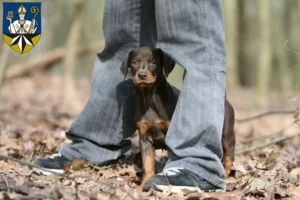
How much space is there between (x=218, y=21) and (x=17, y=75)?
1505 centimetres

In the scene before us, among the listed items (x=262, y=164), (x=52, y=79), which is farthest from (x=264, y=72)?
(x=262, y=164)

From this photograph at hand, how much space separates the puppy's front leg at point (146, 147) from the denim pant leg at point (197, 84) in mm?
478

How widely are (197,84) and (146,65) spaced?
60 centimetres

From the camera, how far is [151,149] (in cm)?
414

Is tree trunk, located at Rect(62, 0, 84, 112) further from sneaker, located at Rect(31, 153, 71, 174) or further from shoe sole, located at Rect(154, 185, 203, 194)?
shoe sole, located at Rect(154, 185, 203, 194)

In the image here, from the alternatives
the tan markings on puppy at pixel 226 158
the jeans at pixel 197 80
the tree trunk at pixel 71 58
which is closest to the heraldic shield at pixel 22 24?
the jeans at pixel 197 80

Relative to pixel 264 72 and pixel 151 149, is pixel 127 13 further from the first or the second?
pixel 264 72

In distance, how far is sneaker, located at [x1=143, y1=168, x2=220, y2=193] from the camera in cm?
333

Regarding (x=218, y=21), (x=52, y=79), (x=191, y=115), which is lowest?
(x=52, y=79)

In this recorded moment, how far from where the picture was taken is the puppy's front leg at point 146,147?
402 cm

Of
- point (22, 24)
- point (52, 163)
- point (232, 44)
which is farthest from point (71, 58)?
point (22, 24)

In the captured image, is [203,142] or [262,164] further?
[262,164]

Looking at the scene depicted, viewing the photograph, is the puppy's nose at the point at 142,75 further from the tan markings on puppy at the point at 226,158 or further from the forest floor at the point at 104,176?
the tan markings on puppy at the point at 226,158

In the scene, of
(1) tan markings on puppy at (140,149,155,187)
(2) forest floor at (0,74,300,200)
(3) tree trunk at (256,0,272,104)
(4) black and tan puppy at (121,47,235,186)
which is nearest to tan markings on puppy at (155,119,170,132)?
(4) black and tan puppy at (121,47,235,186)
